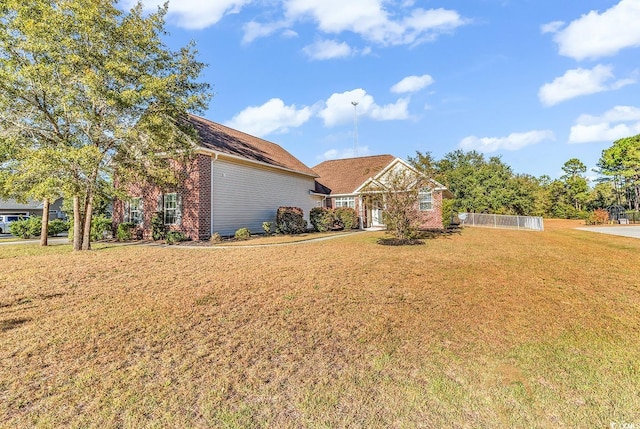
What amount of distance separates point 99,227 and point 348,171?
18.1 meters

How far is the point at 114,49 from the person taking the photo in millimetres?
11406

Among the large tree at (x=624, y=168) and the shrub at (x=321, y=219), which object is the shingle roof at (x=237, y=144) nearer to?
the shrub at (x=321, y=219)

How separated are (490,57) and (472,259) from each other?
395 inches

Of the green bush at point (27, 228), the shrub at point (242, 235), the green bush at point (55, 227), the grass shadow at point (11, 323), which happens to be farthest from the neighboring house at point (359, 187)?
the green bush at point (27, 228)

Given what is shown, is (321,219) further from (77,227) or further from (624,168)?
(624,168)

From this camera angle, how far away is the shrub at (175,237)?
14289 millimetres

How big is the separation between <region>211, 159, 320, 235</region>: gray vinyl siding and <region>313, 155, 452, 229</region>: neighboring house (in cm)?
428

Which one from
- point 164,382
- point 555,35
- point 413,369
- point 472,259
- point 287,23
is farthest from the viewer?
point 287,23

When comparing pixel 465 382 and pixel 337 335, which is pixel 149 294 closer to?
pixel 337 335

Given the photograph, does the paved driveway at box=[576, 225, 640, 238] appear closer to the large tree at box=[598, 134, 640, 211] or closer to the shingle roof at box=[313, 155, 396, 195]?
the shingle roof at box=[313, 155, 396, 195]

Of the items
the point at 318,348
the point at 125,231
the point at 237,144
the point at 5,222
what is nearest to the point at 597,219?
the point at 237,144

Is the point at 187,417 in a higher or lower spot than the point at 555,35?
lower

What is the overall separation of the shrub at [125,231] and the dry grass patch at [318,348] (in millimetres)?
8416

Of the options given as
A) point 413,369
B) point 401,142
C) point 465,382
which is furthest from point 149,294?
point 401,142
